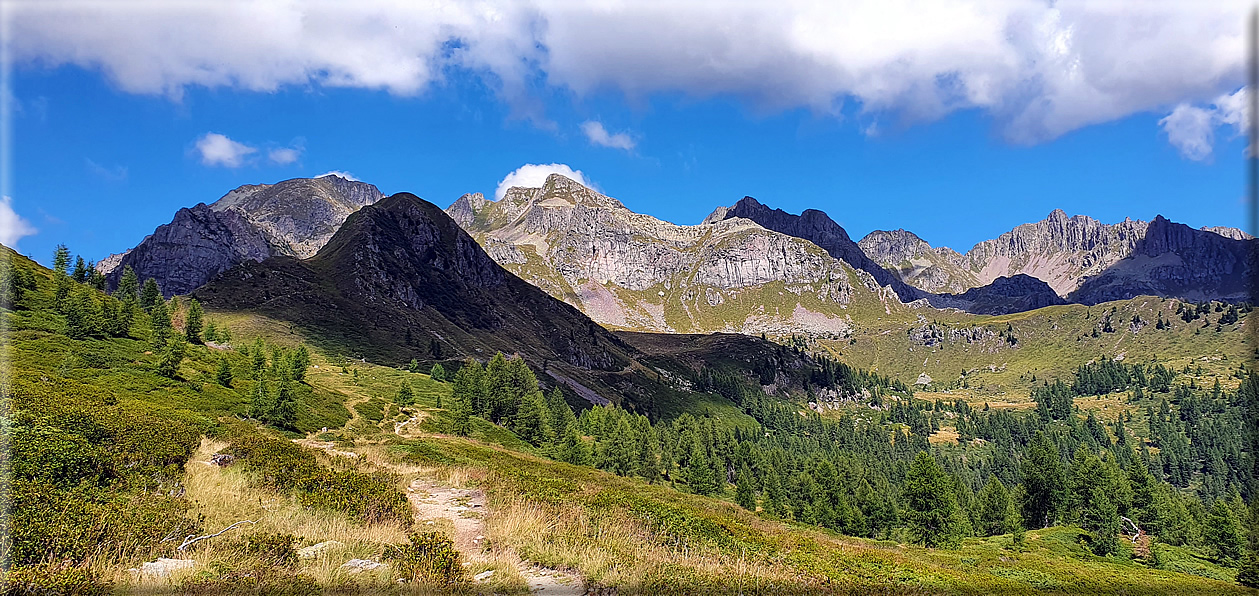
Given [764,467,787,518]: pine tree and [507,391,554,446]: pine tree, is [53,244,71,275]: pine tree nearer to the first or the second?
[507,391,554,446]: pine tree

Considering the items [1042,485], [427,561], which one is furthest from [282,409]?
[1042,485]

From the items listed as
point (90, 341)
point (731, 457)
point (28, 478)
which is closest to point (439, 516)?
point (28, 478)

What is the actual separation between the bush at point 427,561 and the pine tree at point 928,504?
60.9 meters

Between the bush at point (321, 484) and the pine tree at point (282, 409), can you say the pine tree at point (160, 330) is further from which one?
the bush at point (321, 484)

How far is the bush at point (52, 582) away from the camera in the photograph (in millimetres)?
8789

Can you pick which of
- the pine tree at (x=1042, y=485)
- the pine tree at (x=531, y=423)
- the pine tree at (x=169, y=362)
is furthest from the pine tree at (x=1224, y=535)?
the pine tree at (x=169, y=362)

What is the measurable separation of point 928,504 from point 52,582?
7084 cm

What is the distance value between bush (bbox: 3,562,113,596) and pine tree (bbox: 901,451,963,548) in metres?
66.7

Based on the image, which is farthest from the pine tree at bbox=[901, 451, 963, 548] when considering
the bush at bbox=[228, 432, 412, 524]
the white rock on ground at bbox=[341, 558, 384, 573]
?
the white rock on ground at bbox=[341, 558, 384, 573]

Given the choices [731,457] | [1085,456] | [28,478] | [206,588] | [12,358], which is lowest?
[731,457]

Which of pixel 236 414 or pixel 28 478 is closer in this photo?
pixel 28 478

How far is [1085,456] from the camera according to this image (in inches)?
3221

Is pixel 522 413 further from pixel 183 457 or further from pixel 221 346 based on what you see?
pixel 183 457

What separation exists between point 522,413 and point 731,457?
65.0 metres
